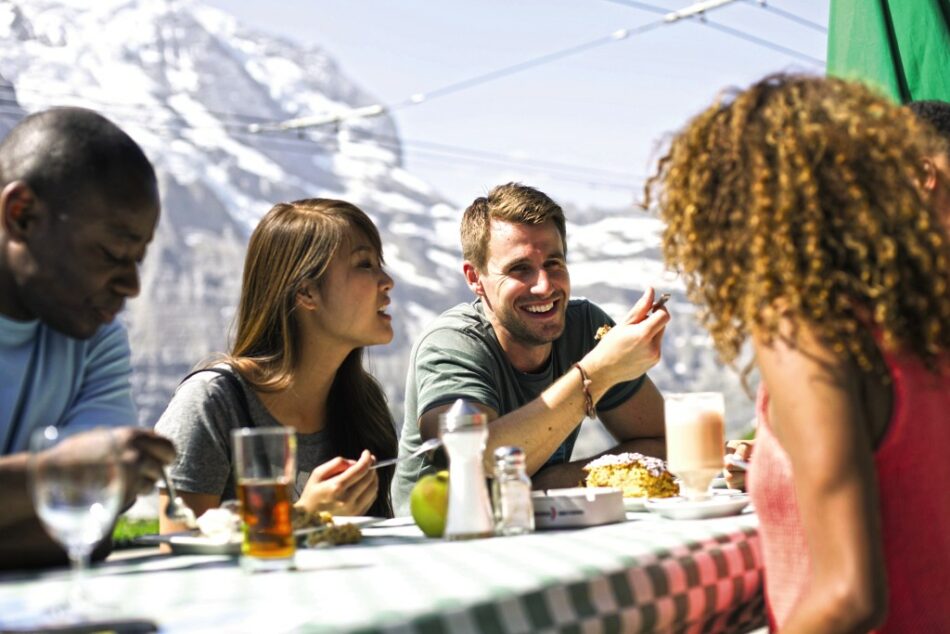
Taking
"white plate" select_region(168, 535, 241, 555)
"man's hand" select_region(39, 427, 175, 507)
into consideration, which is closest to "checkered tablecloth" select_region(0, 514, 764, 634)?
"white plate" select_region(168, 535, 241, 555)

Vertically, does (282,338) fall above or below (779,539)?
above

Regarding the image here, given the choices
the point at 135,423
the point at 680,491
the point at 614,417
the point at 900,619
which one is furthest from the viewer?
the point at 614,417

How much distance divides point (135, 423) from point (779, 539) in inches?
46.5

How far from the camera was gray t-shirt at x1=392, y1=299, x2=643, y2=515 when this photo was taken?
3.23m

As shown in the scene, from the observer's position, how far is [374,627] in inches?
48.3

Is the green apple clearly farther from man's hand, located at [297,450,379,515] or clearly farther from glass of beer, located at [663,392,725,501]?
glass of beer, located at [663,392,725,501]

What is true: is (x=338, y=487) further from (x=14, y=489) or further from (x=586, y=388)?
(x=586, y=388)

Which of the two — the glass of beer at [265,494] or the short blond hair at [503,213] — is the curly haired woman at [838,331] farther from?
the short blond hair at [503,213]

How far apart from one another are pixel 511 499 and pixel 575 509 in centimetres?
15

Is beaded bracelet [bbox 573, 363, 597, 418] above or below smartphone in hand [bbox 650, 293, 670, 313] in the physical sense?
below

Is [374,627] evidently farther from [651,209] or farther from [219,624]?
[651,209]

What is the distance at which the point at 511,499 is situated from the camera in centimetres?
201

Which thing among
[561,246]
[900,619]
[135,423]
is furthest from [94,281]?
[561,246]

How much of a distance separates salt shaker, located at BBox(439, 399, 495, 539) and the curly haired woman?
0.54 metres
